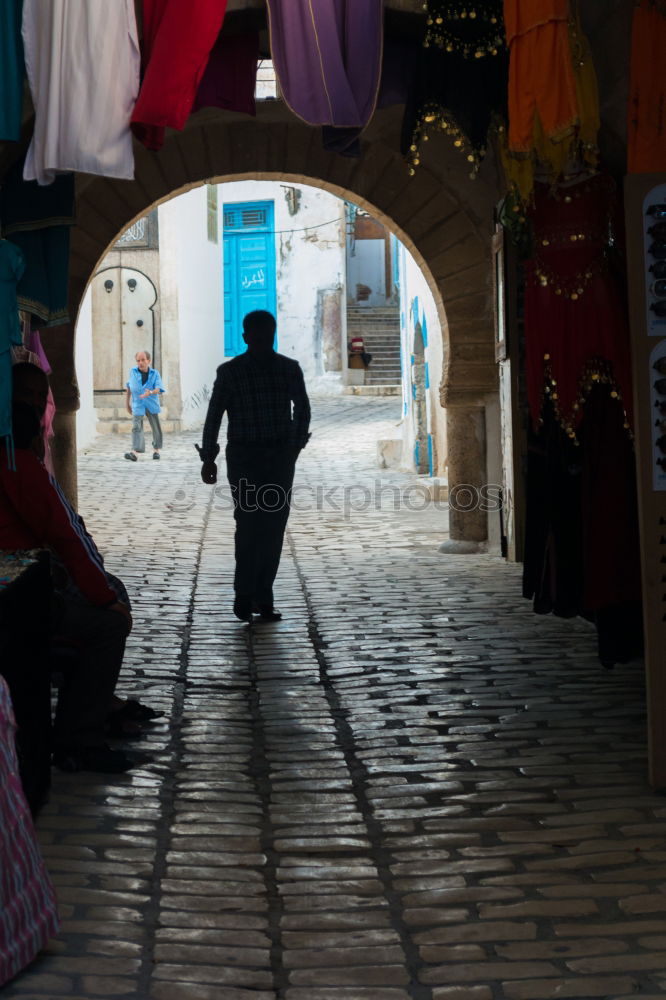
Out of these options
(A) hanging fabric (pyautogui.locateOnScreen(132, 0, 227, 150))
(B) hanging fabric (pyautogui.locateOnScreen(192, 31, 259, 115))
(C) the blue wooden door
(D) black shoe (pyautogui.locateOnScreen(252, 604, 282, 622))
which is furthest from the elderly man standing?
(A) hanging fabric (pyautogui.locateOnScreen(132, 0, 227, 150))

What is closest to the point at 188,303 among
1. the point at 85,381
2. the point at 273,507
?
the point at 85,381

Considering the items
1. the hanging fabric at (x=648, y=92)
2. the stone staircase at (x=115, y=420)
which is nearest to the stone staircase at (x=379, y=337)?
the stone staircase at (x=115, y=420)

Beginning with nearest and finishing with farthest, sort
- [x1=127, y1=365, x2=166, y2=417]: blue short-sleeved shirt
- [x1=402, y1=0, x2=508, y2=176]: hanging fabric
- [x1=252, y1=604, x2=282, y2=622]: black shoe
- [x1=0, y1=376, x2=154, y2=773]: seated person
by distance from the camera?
[x1=0, y1=376, x2=154, y2=773]: seated person, [x1=402, y1=0, x2=508, y2=176]: hanging fabric, [x1=252, y1=604, x2=282, y2=622]: black shoe, [x1=127, y1=365, x2=166, y2=417]: blue short-sleeved shirt

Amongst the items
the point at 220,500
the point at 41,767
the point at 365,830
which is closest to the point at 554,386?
the point at 365,830

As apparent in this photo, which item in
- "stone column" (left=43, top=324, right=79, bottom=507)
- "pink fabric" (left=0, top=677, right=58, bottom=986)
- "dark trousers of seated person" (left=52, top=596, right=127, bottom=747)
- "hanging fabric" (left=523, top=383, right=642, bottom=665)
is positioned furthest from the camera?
"stone column" (left=43, top=324, right=79, bottom=507)

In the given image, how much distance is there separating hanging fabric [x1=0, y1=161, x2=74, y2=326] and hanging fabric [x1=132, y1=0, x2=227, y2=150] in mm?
1082

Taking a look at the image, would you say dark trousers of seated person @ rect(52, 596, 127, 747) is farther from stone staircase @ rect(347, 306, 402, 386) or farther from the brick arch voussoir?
stone staircase @ rect(347, 306, 402, 386)

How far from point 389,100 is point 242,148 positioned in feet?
12.3

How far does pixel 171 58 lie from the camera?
5.48m

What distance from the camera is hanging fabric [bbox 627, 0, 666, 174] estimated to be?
186 inches

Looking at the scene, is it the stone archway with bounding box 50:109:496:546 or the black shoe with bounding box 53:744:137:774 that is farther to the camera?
the stone archway with bounding box 50:109:496:546

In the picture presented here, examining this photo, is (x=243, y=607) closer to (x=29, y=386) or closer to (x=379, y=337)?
(x=29, y=386)

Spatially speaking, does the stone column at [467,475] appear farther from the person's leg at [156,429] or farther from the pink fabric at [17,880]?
the person's leg at [156,429]

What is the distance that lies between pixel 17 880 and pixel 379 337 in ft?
92.4
